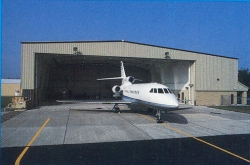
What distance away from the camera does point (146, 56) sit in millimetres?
27828

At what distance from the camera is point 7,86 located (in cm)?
A: 5725

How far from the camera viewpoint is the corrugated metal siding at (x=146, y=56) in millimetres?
24375

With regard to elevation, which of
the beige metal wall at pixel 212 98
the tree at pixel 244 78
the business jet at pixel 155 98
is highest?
the tree at pixel 244 78

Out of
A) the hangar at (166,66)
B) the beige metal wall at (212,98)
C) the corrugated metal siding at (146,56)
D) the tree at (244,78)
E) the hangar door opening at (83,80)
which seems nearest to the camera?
the corrugated metal siding at (146,56)

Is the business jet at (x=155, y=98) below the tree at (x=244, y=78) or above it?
below

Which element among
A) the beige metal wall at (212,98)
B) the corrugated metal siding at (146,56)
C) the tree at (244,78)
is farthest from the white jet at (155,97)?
the tree at (244,78)

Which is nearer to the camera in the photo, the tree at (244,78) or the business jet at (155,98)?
the business jet at (155,98)

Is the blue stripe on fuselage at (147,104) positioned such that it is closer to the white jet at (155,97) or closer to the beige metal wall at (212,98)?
the white jet at (155,97)

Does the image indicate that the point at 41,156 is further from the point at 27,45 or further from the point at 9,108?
the point at 27,45

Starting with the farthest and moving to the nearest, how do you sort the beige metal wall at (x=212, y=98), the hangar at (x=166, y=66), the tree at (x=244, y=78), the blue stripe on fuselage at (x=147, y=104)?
the tree at (x=244, y=78)
the beige metal wall at (x=212, y=98)
the hangar at (x=166, y=66)
the blue stripe on fuselage at (x=147, y=104)

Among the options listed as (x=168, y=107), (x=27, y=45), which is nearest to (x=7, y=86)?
(x=27, y=45)

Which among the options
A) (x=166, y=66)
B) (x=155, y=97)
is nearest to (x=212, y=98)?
(x=166, y=66)

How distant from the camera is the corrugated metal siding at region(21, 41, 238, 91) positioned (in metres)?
24.4

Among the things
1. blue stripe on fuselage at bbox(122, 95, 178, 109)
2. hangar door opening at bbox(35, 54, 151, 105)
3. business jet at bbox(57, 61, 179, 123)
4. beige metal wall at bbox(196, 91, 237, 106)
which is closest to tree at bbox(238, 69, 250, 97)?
hangar door opening at bbox(35, 54, 151, 105)
